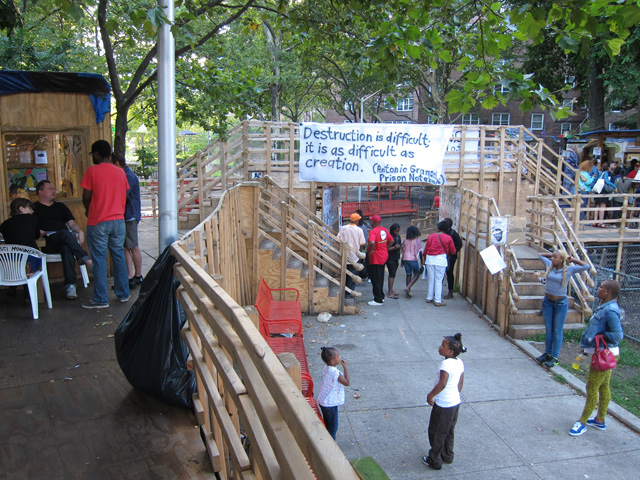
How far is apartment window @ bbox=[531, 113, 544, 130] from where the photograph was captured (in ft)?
145

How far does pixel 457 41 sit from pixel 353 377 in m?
5.09

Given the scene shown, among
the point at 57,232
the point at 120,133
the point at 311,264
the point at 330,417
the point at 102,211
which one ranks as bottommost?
the point at 330,417

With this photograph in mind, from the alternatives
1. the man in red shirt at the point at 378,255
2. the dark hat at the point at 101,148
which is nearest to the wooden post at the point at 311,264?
the man in red shirt at the point at 378,255

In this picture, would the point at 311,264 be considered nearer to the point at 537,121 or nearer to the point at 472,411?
the point at 472,411

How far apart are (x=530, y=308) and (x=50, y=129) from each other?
8.69m

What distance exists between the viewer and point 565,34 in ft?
15.4

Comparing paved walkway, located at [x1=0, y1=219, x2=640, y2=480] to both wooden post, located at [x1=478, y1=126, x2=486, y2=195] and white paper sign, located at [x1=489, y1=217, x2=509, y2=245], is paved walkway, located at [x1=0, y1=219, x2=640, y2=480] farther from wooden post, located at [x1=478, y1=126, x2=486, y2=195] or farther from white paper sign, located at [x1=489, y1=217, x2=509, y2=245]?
wooden post, located at [x1=478, y1=126, x2=486, y2=195]

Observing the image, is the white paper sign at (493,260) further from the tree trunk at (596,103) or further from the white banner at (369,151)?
the tree trunk at (596,103)

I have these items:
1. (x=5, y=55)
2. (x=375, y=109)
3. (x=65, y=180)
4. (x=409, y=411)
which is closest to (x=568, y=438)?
(x=409, y=411)

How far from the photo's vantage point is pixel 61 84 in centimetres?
694

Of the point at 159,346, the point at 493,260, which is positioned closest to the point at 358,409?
the point at 159,346

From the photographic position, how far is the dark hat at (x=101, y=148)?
556cm

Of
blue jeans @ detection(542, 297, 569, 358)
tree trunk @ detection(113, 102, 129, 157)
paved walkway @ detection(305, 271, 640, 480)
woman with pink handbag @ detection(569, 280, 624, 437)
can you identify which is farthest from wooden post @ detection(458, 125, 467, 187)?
tree trunk @ detection(113, 102, 129, 157)

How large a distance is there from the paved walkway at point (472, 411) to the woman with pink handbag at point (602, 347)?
0.38 metres
